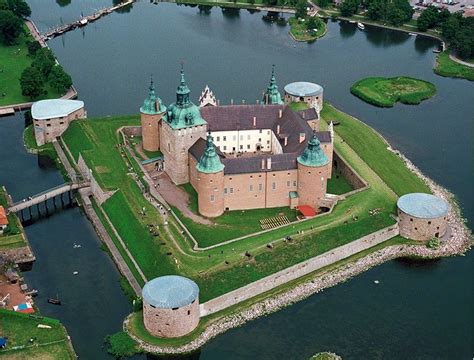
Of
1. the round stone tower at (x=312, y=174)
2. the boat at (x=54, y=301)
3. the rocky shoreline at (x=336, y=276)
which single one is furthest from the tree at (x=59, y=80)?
the rocky shoreline at (x=336, y=276)

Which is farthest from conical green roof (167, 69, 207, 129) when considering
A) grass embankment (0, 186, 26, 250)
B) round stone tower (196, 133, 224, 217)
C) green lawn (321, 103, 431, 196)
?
green lawn (321, 103, 431, 196)

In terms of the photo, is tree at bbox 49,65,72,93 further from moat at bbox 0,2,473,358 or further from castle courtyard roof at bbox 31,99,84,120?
castle courtyard roof at bbox 31,99,84,120

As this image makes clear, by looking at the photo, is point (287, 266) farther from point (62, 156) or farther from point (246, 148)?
point (62, 156)

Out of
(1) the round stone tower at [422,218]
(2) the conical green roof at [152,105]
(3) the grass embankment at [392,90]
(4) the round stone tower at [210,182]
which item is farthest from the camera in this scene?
(3) the grass embankment at [392,90]

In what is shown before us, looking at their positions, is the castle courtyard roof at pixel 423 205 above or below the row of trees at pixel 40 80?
below

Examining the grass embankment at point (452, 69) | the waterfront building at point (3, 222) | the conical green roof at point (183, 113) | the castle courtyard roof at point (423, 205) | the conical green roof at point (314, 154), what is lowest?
the waterfront building at point (3, 222)

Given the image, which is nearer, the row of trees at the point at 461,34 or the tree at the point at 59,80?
the tree at the point at 59,80

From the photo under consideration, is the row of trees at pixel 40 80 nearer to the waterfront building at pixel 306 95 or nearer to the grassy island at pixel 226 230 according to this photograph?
the grassy island at pixel 226 230

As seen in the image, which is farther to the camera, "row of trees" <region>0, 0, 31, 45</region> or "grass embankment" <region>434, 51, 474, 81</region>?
"row of trees" <region>0, 0, 31, 45</region>
